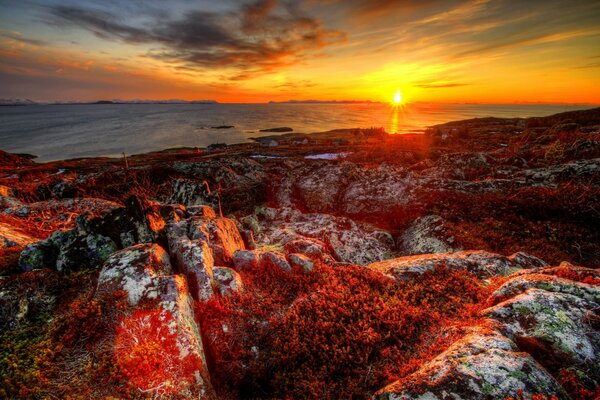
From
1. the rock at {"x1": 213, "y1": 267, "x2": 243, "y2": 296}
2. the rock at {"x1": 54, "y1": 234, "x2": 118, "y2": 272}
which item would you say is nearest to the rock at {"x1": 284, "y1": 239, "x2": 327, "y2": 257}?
the rock at {"x1": 213, "y1": 267, "x2": 243, "y2": 296}

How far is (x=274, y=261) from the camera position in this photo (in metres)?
10.1

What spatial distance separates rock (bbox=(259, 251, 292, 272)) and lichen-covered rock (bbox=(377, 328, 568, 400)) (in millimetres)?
5581

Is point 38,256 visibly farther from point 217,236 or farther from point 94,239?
point 217,236

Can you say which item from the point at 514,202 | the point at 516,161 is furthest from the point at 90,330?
the point at 516,161

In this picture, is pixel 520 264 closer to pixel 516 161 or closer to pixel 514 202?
pixel 514 202

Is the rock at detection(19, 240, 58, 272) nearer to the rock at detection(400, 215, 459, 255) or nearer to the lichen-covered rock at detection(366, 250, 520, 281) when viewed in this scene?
the lichen-covered rock at detection(366, 250, 520, 281)

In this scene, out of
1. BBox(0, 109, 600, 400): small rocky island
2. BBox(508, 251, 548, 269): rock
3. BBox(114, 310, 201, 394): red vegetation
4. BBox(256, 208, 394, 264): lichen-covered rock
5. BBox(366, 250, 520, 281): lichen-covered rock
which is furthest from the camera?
BBox(256, 208, 394, 264): lichen-covered rock

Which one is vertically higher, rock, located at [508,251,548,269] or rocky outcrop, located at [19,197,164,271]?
rocky outcrop, located at [19,197,164,271]

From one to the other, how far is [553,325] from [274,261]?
850 centimetres

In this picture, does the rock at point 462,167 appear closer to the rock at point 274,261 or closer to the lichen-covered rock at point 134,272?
the rock at point 274,261

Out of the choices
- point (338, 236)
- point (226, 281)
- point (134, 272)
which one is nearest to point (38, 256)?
point (134, 272)

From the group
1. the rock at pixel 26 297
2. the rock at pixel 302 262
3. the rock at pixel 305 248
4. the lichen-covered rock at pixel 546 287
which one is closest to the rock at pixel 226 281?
the rock at pixel 302 262

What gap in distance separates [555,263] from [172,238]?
18436mm

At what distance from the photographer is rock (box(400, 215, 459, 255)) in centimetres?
1409
